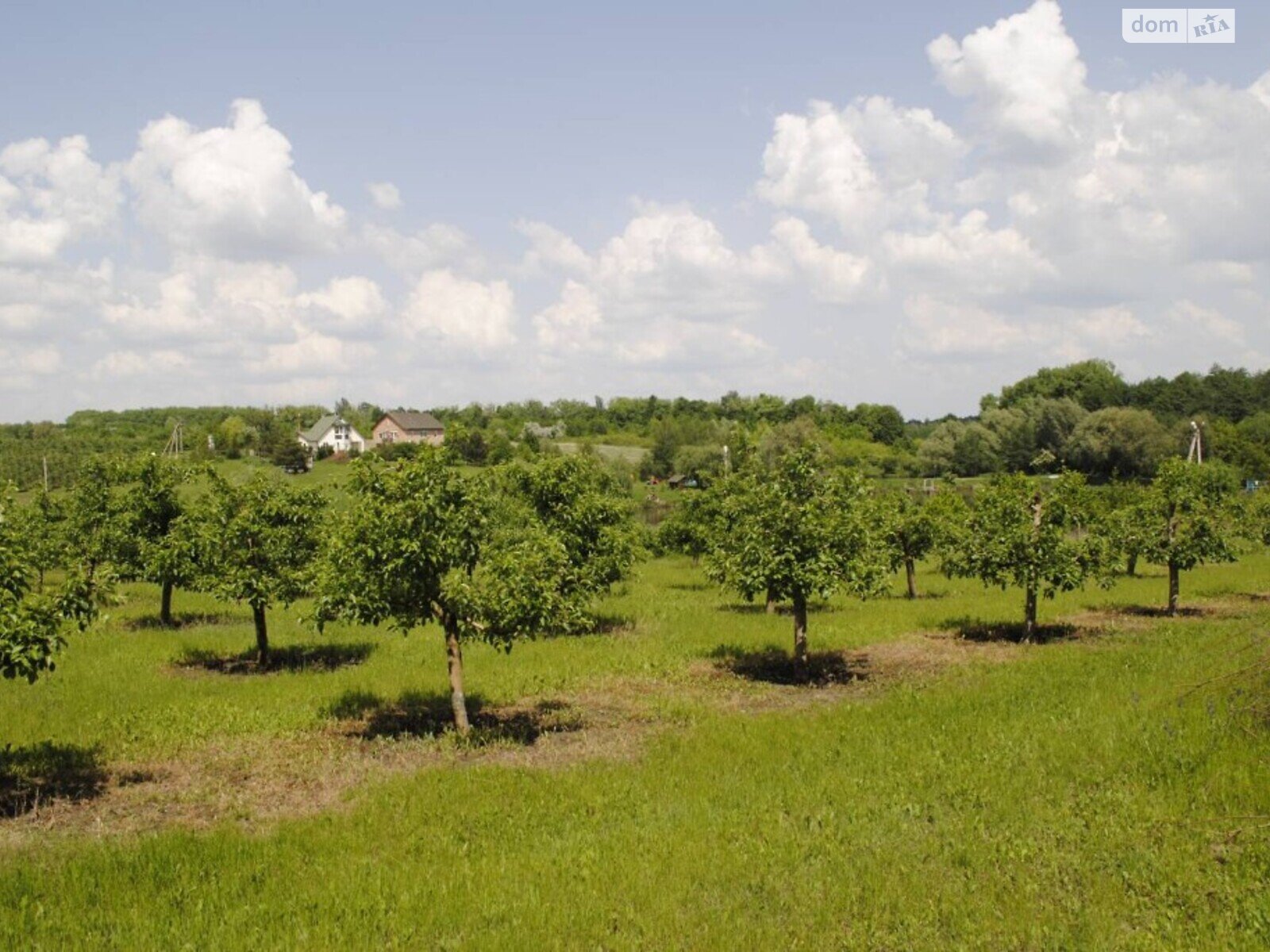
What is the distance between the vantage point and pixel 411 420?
581ft

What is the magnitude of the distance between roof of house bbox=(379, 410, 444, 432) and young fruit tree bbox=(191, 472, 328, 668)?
15383 centimetres

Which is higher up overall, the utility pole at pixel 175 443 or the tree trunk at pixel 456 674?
the utility pole at pixel 175 443

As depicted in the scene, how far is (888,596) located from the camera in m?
38.6

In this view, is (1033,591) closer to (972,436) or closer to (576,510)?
(576,510)

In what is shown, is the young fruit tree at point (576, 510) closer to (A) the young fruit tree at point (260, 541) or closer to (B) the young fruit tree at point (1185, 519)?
(A) the young fruit tree at point (260, 541)

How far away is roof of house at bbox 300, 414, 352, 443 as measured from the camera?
566ft

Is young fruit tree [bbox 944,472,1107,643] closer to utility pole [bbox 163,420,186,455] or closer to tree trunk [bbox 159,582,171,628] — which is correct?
tree trunk [bbox 159,582,171,628]

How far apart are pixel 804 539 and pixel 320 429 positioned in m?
173

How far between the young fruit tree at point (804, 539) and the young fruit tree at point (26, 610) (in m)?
14.5

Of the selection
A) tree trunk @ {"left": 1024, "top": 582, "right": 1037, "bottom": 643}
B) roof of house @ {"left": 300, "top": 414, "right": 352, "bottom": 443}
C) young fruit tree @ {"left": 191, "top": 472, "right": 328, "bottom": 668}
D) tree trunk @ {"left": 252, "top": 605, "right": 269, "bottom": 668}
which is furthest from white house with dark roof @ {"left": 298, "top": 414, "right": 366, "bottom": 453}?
tree trunk @ {"left": 1024, "top": 582, "right": 1037, "bottom": 643}

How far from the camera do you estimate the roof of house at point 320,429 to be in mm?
172500

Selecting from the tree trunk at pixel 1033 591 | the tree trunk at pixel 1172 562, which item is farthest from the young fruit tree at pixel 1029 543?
the tree trunk at pixel 1172 562

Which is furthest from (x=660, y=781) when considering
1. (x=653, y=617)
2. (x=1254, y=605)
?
(x=1254, y=605)

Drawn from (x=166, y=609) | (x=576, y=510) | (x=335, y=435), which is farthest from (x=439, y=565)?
(x=335, y=435)
